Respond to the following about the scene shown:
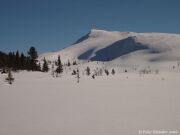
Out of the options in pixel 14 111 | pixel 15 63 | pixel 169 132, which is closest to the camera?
pixel 169 132

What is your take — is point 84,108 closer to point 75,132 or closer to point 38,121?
point 38,121

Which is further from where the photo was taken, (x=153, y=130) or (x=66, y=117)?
(x=66, y=117)

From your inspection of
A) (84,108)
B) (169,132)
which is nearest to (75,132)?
(169,132)

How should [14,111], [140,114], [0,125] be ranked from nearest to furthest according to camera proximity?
[0,125]
[140,114]
[14,111]

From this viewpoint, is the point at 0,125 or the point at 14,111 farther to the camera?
the point at 14,111

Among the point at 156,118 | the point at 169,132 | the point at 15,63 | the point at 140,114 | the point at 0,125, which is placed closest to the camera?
the point at 169,132

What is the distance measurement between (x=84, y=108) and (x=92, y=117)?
168 inches

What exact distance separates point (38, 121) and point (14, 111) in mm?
5051

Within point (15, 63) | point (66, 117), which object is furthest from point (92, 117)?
point (15, 63)

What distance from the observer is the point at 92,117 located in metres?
20.5

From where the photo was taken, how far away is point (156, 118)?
19.5m

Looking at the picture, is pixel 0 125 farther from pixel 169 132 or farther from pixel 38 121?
pixel 169 132

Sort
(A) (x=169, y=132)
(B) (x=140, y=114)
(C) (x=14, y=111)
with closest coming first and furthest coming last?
(A) (x=169, y=132) < (B) (x=140, y=114) < (C) (x=14, y=111)

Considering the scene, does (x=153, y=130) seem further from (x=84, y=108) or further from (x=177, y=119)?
(x=84, y=108)
